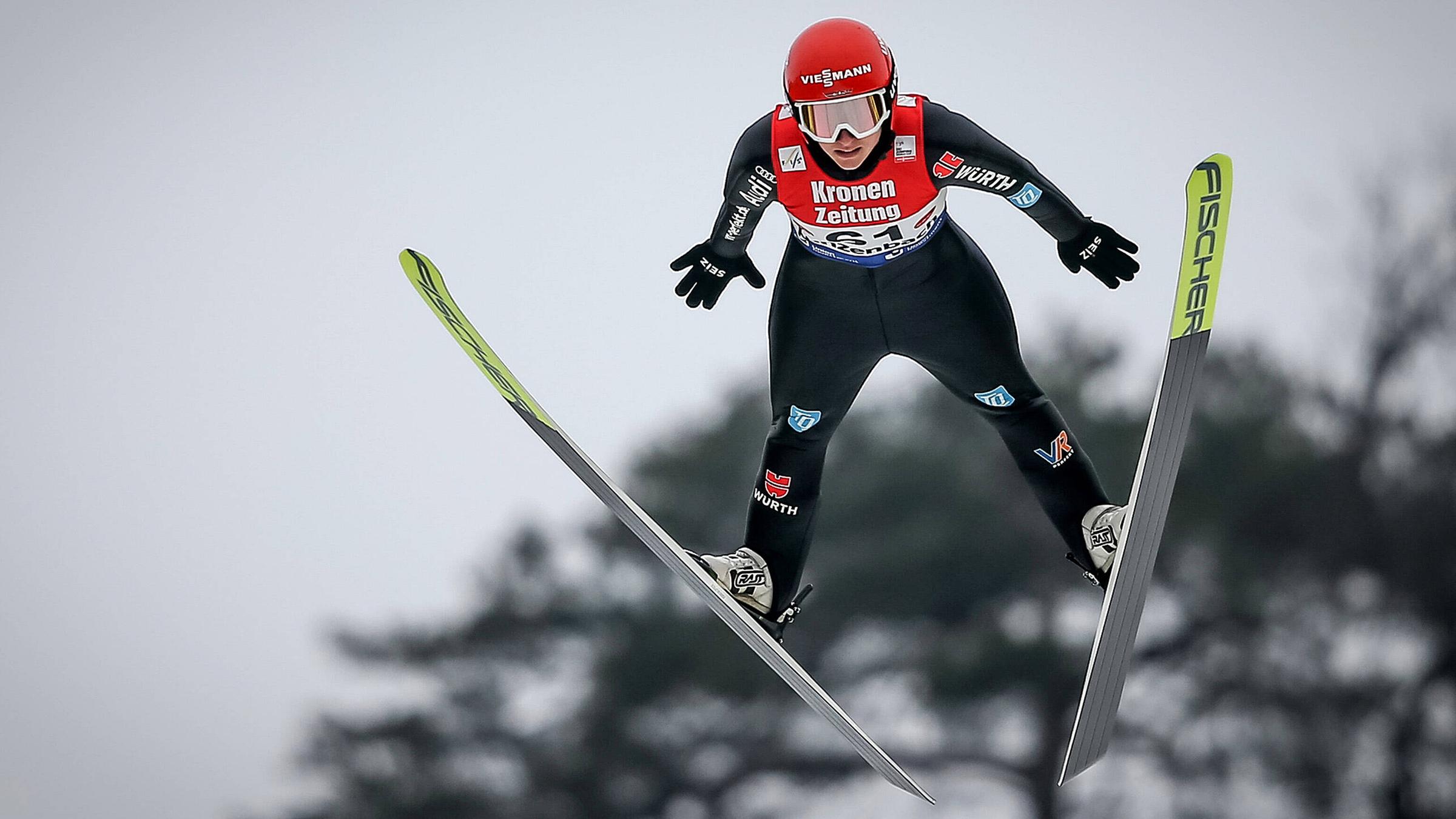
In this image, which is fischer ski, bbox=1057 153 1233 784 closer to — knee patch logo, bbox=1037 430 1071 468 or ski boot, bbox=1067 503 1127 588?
ski boot, bbox=1067 503 1127 588

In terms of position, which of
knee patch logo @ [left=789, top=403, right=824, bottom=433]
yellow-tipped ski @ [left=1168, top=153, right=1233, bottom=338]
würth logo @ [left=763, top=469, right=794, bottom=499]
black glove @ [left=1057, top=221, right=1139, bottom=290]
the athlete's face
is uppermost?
the athlete's face

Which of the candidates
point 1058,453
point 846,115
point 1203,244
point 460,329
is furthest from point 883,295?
point 460,329

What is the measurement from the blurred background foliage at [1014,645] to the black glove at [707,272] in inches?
372

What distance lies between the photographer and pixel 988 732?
12.4 metres

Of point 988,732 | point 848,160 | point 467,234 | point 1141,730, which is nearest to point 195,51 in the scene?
point 467,234

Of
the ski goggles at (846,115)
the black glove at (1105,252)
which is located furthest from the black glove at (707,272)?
the black glove at (1105,252)

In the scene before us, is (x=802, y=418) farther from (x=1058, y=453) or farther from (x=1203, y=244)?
(x=1203, y=244)

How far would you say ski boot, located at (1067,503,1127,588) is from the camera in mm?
3025

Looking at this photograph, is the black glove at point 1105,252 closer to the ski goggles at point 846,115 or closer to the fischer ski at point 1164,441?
the fischer ski at point 1164,441

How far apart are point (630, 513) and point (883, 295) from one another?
77 centimetres

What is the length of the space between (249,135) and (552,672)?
9708 mm

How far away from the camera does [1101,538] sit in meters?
3.05

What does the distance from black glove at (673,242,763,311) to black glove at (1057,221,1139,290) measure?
770 millimetres

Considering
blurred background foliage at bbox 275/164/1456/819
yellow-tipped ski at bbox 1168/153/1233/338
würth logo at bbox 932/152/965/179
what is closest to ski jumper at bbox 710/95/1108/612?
würth logo at bbox 932/152/965/179
